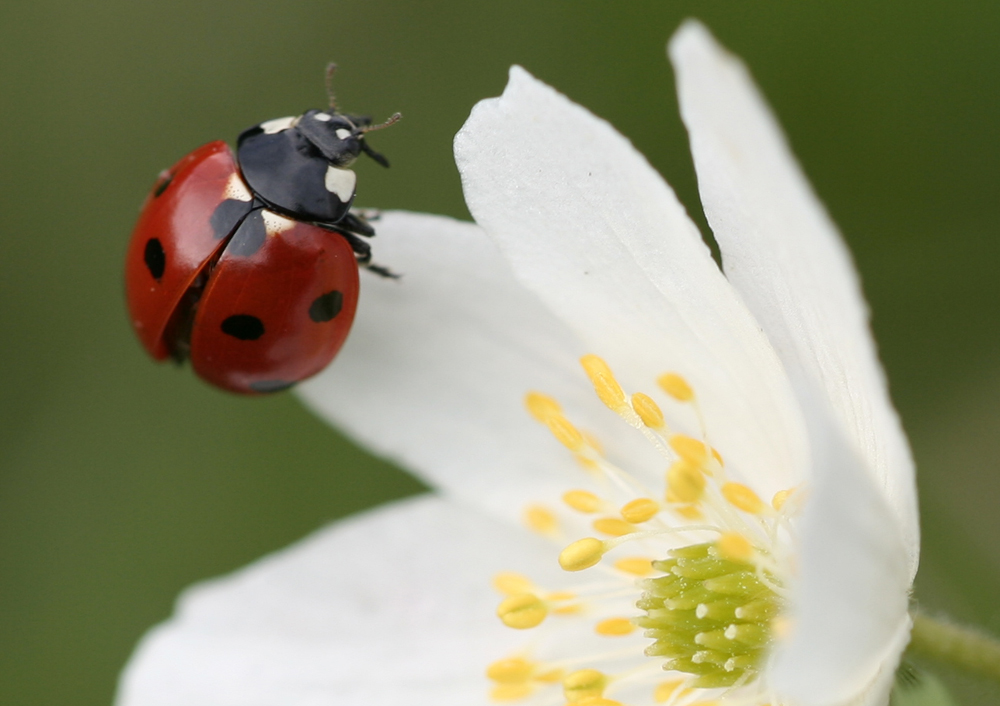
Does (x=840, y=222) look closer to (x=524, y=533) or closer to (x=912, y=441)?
(x=912, y=441)

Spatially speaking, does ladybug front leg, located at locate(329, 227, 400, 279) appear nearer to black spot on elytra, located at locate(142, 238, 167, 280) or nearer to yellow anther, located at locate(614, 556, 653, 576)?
black spot on elytra, located at locate(142, 238, 167, 280)

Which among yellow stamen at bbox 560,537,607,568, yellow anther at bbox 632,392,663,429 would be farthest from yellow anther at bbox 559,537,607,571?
yellow anther at bbox 632,392,663,429

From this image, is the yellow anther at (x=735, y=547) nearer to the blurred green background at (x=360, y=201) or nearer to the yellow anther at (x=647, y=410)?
the yellow anther at (x=647, y=410)

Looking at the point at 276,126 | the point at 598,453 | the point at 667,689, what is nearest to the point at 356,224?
the point at 276,126

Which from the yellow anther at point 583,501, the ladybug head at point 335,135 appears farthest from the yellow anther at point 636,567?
the ladybug head at point 335,135

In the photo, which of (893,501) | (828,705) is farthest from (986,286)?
(828,705)

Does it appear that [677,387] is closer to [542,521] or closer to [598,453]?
[598,453]
